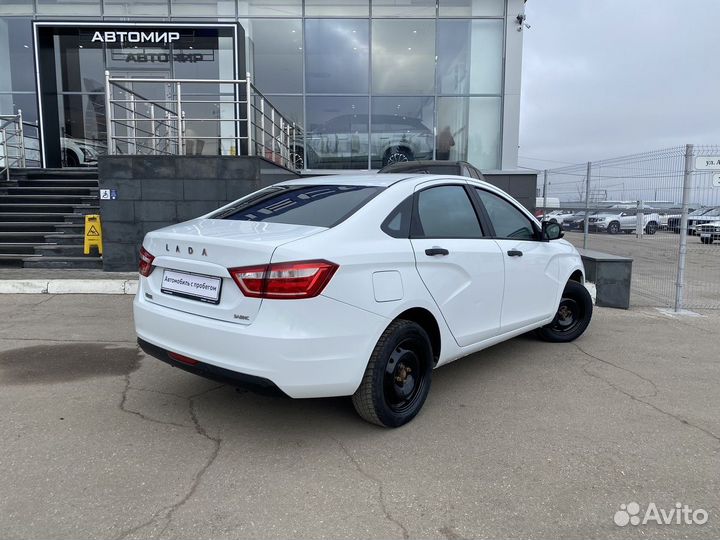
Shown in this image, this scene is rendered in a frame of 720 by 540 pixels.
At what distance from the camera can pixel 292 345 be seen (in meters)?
2.86

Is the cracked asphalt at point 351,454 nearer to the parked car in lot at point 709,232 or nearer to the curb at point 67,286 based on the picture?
the curb at point 67,286

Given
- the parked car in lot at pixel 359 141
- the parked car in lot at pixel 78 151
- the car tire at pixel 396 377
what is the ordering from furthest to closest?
the parked car in lot at pixel 359 141, the parked car in lot at pixel 78 151, the car tire at pixel 396 377

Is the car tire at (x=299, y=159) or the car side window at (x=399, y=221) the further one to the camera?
the car tire at (x=299, y=159)

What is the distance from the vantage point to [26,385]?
13.8 ft

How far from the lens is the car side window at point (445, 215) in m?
3.76

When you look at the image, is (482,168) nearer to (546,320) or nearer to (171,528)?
(546,320)

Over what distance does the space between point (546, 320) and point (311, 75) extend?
1175 centimetres

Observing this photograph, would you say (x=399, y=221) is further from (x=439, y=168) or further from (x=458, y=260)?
(x=439, y=168)

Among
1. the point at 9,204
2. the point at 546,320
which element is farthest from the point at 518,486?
the point at 9,204

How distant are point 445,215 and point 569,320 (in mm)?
2541

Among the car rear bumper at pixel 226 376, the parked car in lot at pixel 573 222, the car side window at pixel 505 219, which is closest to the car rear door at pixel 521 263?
the car side window at pixel 505 219

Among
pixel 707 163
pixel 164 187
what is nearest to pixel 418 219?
pixel 707 163

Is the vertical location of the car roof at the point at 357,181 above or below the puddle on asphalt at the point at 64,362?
above

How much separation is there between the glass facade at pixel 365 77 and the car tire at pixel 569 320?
9729 mm
